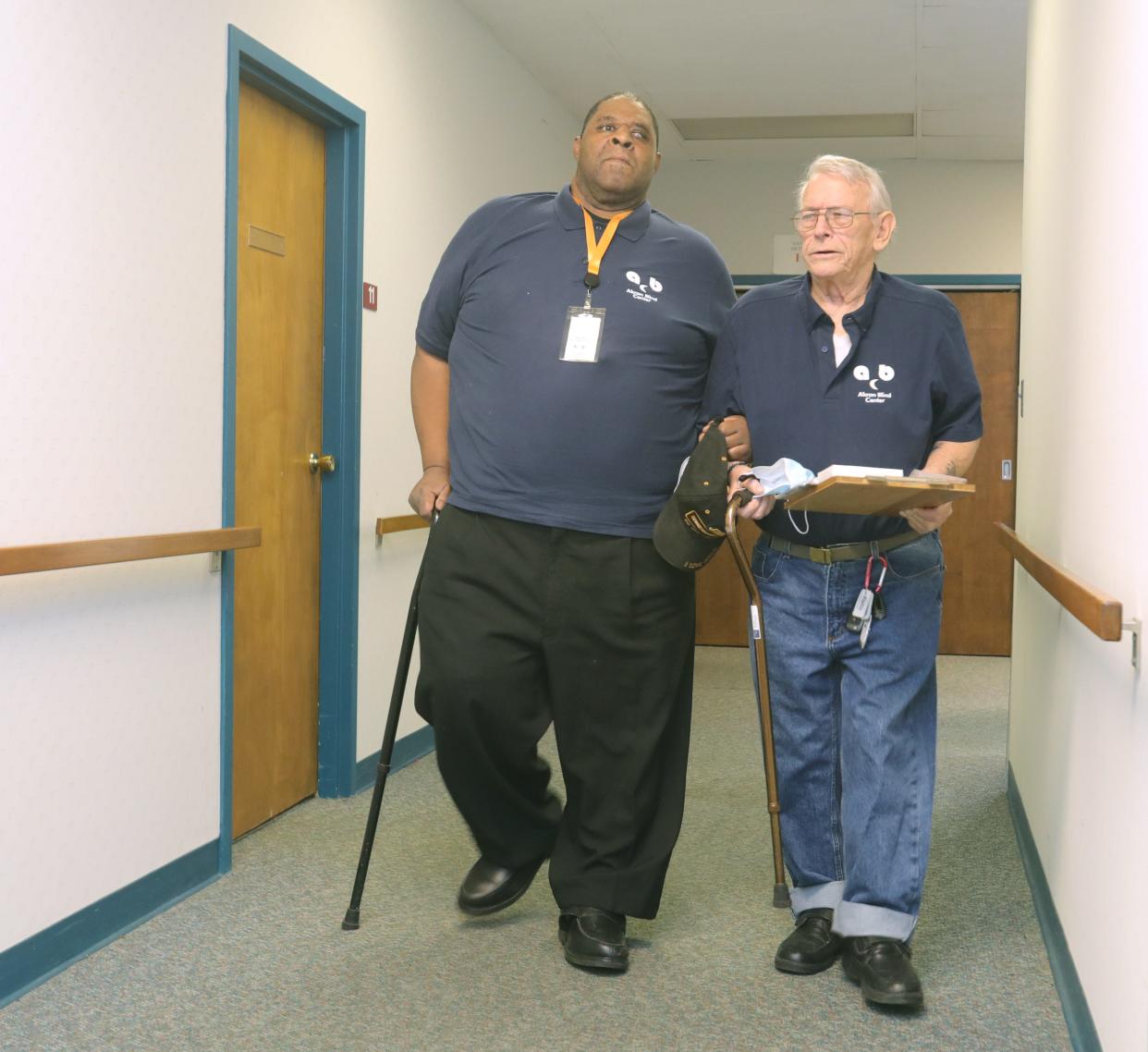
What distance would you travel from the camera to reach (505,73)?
556 cm

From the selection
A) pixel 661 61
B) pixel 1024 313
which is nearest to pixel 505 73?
pixel 661 61

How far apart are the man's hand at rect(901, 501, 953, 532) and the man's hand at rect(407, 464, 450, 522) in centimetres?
98

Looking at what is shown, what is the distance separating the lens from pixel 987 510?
294 inches

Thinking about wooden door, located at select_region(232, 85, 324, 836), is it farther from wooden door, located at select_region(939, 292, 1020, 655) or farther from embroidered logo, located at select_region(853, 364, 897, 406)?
wooden door, located at select_region(939, 292, 1020, 655)

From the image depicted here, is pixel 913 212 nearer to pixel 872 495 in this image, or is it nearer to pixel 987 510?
pixel 987 510

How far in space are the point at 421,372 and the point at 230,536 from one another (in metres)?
0.64

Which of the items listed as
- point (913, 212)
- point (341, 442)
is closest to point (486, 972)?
point (341, 442)

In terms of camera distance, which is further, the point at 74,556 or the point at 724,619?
the point at 724,619

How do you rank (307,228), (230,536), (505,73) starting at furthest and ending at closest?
(505,73), (307,228), (230,536)

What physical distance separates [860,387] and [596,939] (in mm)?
1210

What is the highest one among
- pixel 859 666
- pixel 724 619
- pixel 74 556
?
pixel 74 556

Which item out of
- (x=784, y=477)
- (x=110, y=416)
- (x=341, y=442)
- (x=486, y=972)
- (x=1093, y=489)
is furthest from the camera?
(x=341, y=442)

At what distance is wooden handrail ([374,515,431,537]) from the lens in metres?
4.21

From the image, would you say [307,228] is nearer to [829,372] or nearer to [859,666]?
[829,372]
